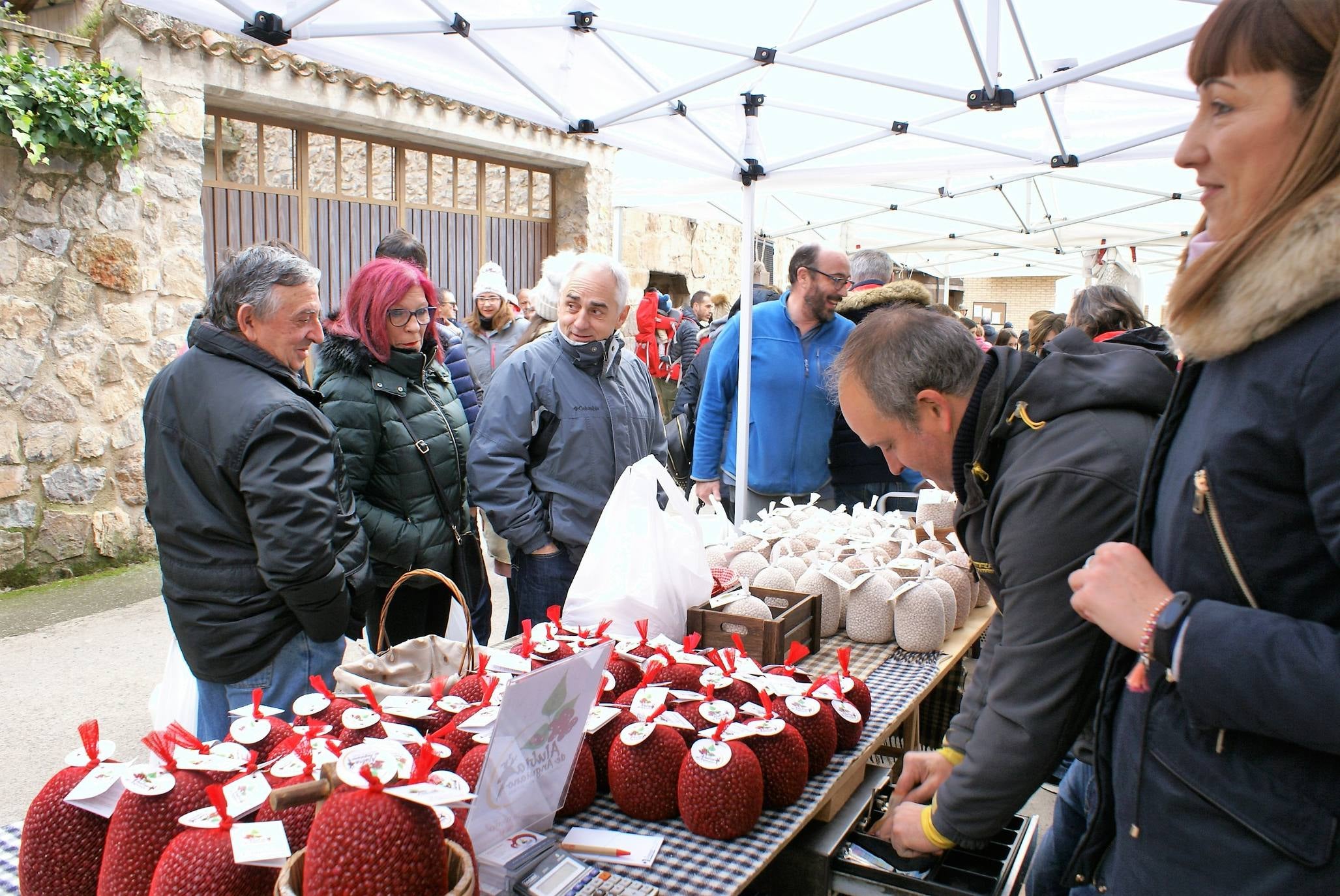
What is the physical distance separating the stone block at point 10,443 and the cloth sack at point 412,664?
371 centimetres

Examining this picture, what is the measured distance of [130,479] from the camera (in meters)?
4.91

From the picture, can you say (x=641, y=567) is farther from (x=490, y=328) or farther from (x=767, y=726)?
(x=490, y=328)

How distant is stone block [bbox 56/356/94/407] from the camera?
461 cm

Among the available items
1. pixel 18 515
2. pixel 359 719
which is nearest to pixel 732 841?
pixel 359 719

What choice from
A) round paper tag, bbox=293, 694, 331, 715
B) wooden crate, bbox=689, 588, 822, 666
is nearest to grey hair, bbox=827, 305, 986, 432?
wooden crate, bbox=689, 588, 822, 666

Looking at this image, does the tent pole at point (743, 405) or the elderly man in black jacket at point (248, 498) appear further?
the tent pole at point (743, 405)

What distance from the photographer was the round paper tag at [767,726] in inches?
56.0

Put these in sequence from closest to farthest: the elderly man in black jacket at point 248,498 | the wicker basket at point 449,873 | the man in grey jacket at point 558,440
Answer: the wicker basket at point 449,873 → the elderly man in black jacket at point 248,498 → the man in grey jacket at point 558,440

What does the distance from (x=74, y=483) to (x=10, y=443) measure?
13.6 inches

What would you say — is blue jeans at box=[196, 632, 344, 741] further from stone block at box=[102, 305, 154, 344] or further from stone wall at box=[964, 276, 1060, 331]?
stone wall at box=[964, 276, 1060, 331]

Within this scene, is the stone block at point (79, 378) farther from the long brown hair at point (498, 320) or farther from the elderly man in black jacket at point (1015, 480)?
the elderly man in black jacket at point (1015, 480)

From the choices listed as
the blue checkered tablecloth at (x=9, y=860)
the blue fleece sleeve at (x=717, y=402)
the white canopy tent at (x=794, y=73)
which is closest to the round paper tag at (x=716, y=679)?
the blue checkered tablecloth at (x=9, y=860)

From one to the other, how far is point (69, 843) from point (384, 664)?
605 millimetres

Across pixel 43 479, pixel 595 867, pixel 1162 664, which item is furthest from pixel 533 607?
pixel 43 479
